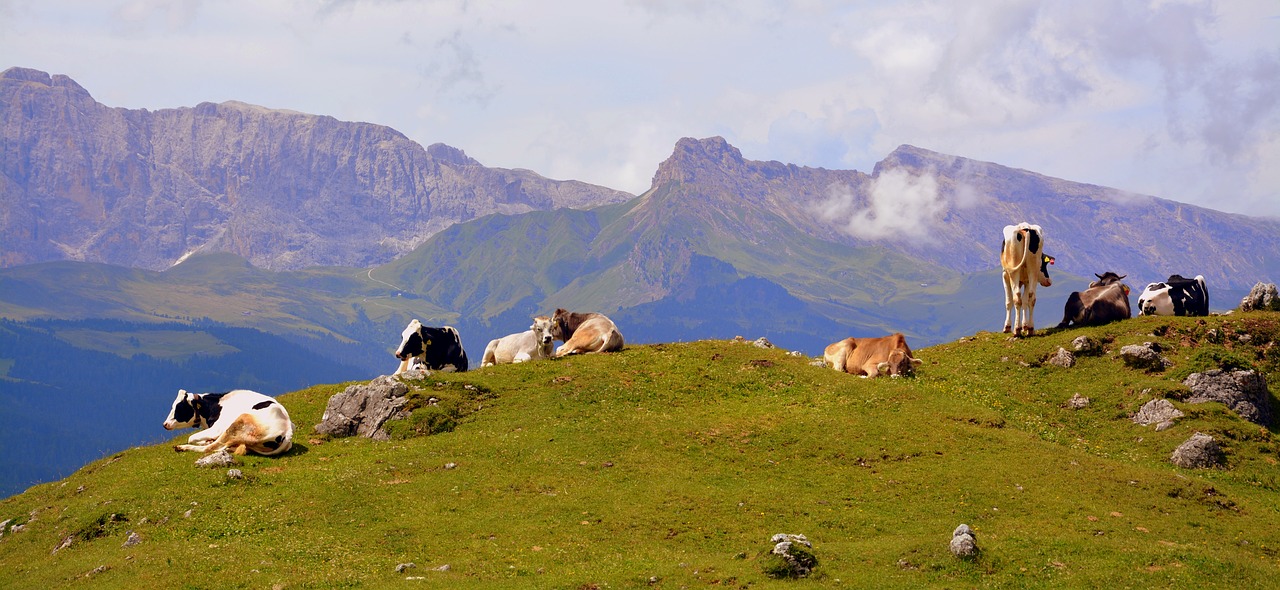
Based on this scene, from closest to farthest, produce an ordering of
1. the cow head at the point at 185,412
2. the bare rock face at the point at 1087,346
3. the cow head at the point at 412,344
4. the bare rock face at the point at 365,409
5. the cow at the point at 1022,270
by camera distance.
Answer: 1. the bare rock face at the point at 365,409
2. the cow head at the point at 185,412
3. the bare rock face at the point at 1087,346
4. the cow head at the point at 412,344
5. the cow at the point at 1022,270

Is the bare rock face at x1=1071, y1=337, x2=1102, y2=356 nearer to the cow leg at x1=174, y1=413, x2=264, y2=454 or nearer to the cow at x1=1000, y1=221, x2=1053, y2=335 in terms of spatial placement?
the cow at x1=1000, y1=221, x2=1053, y2=335

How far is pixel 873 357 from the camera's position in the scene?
130 ft

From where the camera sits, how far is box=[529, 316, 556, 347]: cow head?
139 ft

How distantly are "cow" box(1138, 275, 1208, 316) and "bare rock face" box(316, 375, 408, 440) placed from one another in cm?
3228

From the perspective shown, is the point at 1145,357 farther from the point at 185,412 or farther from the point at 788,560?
the point at 185,412

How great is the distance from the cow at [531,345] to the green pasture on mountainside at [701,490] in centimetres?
322

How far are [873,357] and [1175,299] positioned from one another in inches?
619

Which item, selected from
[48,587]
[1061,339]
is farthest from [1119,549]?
[48,587]

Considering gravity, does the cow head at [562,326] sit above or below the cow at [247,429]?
above

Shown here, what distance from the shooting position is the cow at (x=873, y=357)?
3881 cm

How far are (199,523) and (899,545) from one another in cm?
1712

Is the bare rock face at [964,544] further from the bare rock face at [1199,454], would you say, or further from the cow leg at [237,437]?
the cow leg at [237,437]

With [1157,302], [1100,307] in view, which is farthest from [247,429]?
[1157,302]

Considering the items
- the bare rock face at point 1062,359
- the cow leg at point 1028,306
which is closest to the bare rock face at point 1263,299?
the cow leg at point 1028,306
